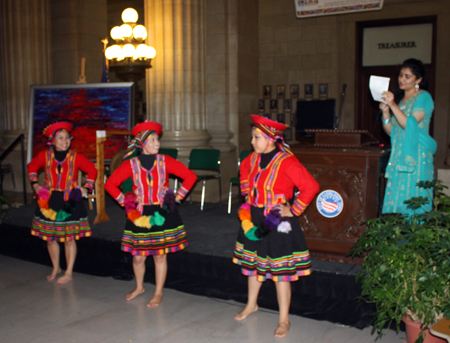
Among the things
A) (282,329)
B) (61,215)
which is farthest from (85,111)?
(282,329)

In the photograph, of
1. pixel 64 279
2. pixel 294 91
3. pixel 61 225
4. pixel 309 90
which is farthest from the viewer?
pixel 294 91

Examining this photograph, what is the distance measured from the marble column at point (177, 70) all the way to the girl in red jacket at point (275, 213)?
4455 millimetres

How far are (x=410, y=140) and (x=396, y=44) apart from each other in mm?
5926

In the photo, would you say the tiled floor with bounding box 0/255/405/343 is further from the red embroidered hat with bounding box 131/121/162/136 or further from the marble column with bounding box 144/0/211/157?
the marble column with bounding box 144/0/211/157

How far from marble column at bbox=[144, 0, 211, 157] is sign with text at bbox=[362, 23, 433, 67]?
3244 millimetres

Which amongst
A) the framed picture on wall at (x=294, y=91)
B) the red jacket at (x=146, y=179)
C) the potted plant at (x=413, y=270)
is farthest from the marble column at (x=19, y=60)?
the potted plant at (x=413, y=270)

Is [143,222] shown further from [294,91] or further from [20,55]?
[20,55]

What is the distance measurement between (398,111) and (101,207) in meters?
3.87

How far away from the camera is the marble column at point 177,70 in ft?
25.3

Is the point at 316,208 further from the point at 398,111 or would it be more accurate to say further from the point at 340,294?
the point at 398,111

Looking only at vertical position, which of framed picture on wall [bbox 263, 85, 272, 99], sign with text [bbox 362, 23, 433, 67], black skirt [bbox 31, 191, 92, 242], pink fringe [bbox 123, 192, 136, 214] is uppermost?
sign with text [bbox 362, 23, 433, 67]

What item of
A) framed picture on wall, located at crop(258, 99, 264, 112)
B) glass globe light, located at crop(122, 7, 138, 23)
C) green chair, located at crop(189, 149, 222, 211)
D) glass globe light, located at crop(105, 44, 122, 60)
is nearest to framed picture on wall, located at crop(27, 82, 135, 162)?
glass globe light, located at crop(105, 44, 122, 60)

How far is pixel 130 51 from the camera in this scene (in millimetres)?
7656

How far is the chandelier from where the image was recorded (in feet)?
25.0
